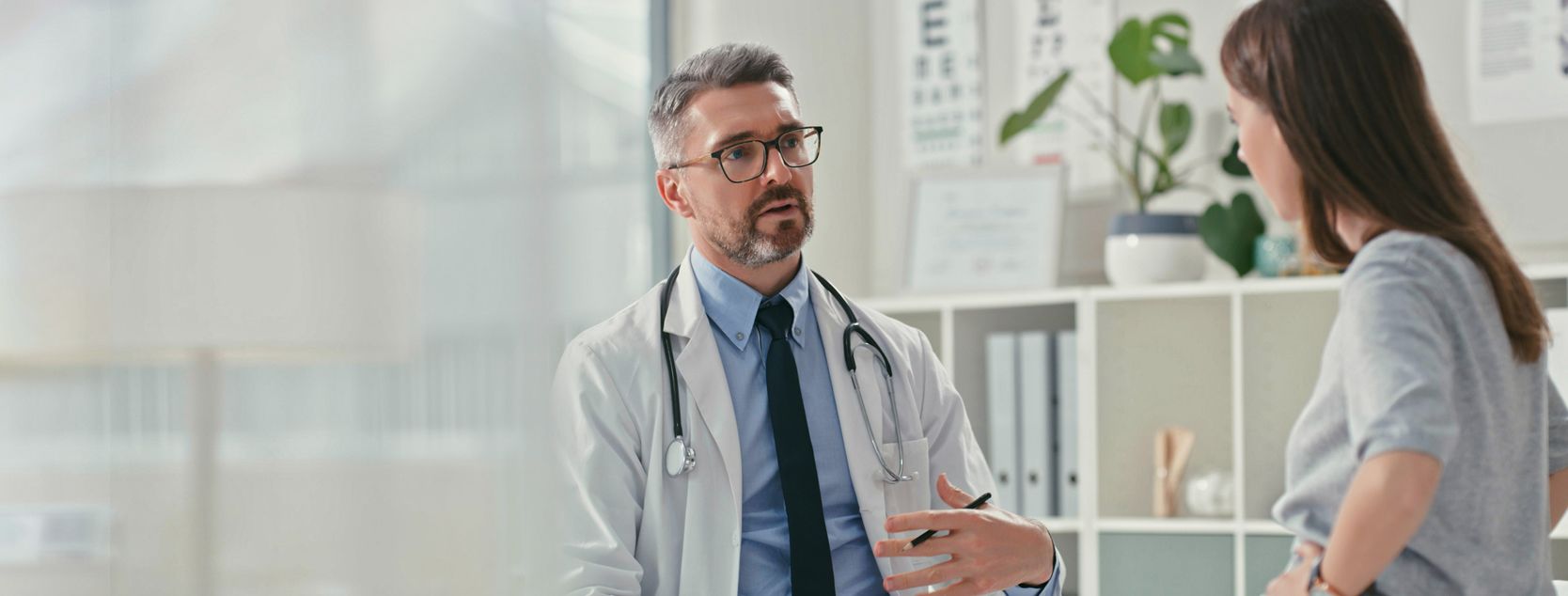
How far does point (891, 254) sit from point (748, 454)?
1.92m

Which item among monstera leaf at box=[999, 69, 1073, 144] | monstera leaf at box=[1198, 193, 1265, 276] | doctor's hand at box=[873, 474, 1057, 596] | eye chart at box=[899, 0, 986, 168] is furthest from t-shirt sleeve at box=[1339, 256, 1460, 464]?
eye chart at box=[899, 0, 986, 168]

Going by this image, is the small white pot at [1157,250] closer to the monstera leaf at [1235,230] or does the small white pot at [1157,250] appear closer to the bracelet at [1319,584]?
the monstera leaf at [1235,230]

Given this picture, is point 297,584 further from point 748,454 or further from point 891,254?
point 891,254

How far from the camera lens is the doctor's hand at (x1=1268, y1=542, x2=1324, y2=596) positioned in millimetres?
1234

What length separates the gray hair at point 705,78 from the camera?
2119 millimetres

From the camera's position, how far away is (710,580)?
1.90 metres

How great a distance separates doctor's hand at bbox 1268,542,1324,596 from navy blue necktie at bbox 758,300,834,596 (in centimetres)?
77

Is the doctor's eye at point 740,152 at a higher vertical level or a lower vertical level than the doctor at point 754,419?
higher

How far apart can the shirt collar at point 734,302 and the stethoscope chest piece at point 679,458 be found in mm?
206

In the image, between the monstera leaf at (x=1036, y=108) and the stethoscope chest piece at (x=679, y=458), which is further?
the monstera leaf at (x=1036, y=108)

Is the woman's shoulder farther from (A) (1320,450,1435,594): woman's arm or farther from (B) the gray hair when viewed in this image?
(B) the gray hair

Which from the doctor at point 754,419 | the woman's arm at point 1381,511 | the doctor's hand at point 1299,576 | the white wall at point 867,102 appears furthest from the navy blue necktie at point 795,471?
the white wall at point 867,102

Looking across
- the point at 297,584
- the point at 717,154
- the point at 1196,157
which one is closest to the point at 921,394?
the point at 717,154

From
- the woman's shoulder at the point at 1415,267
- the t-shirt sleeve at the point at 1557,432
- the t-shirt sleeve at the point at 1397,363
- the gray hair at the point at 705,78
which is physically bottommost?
the t-shirt sleeve at the point at 1557,432
